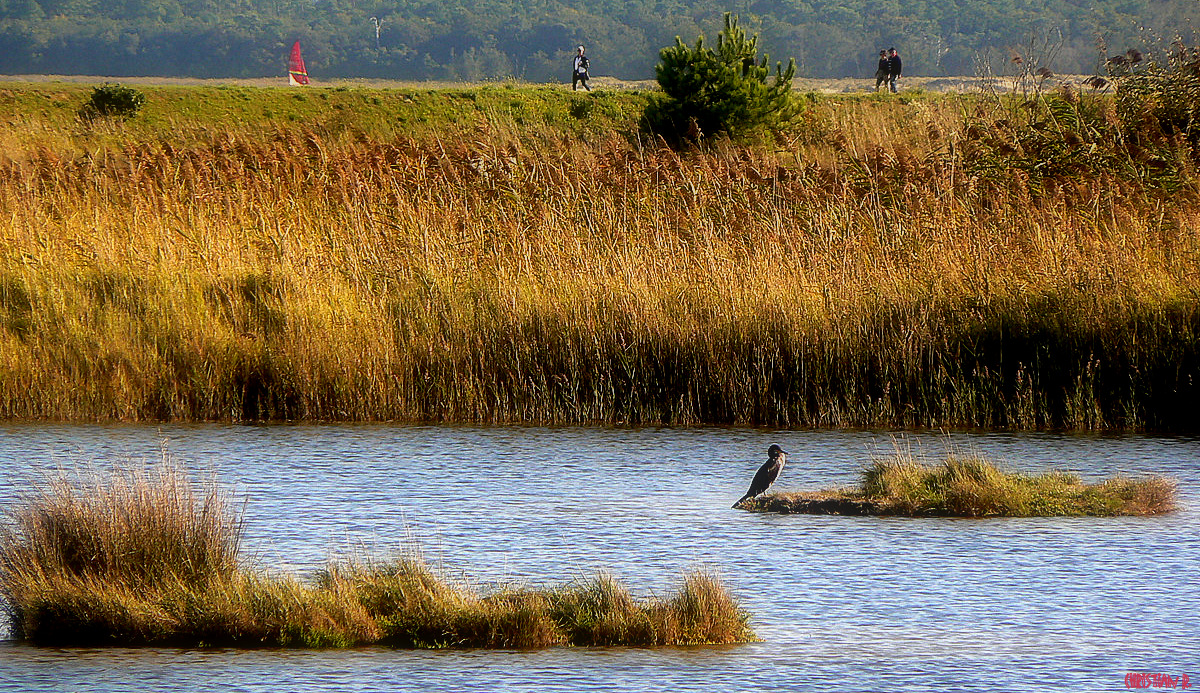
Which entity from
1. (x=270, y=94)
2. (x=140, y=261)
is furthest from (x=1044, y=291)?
(x=270, y=94)

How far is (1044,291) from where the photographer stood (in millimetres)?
10398

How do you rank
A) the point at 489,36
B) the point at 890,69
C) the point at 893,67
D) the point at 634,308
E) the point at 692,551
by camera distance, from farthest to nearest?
the point at 489,36 < the point at 890,69 < the point at 893,67 < the point at 634,308 < the point at 692,551

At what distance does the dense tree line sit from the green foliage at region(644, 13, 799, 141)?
3069 inches

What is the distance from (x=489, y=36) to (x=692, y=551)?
12217 centimetres

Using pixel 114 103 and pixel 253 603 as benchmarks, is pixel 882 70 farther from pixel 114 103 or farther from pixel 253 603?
pixel 253 603

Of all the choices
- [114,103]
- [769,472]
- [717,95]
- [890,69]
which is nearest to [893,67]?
[890,69]

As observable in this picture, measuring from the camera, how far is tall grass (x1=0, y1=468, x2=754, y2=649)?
5426 millimetres

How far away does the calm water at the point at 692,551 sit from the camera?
5121 mm

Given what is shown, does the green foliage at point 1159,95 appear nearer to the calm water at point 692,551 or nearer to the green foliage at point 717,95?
the calm water at point 692,551

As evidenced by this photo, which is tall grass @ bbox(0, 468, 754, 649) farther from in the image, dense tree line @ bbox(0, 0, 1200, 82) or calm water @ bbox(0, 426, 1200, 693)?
dense tree line @ bbox(0, 0, 1200, 82)

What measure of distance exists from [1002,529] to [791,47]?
11165 cm

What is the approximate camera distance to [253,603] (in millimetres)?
5480

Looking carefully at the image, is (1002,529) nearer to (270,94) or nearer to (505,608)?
(505,608)

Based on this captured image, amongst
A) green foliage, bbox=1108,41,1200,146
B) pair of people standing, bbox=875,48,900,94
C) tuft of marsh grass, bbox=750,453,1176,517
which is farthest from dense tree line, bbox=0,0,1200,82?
tuft of marsh grass, bbox=750,453,1176,517
